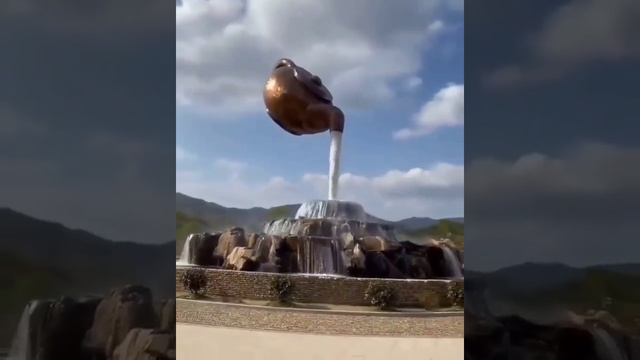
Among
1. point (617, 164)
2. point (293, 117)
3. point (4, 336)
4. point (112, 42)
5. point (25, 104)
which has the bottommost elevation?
point (4, 336)

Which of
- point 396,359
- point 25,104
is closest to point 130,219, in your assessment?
point 25,104

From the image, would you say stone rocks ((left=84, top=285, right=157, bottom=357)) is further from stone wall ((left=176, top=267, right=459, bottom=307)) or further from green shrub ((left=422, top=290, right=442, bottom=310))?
green shrub ((left=422, top=290, right=442, bottom=310))

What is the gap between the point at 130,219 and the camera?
2.21 m

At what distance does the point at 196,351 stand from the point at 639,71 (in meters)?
9.53

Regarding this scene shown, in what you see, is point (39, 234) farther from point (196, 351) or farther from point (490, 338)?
point (196, 351)

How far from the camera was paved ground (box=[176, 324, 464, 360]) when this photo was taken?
34.8 ft

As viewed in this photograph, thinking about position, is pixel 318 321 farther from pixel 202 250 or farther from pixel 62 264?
pixel 62 264

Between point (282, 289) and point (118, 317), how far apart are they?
1471 centimetres

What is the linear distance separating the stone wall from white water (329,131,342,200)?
23.4 ft

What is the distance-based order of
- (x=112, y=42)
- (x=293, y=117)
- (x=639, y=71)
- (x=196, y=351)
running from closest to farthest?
(x=639, y=71) → (x=112, y=42) → (x=196, y=351) → (x=293, y=117)

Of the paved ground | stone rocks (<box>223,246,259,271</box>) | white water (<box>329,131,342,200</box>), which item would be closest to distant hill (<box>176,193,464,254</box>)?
white water (<box>329,131,342,200</box>)

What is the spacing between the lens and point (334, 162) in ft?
78.8

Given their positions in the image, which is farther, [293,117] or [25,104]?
[293,117]

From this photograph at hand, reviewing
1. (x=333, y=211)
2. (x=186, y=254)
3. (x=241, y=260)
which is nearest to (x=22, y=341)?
(x=241, y=260)
